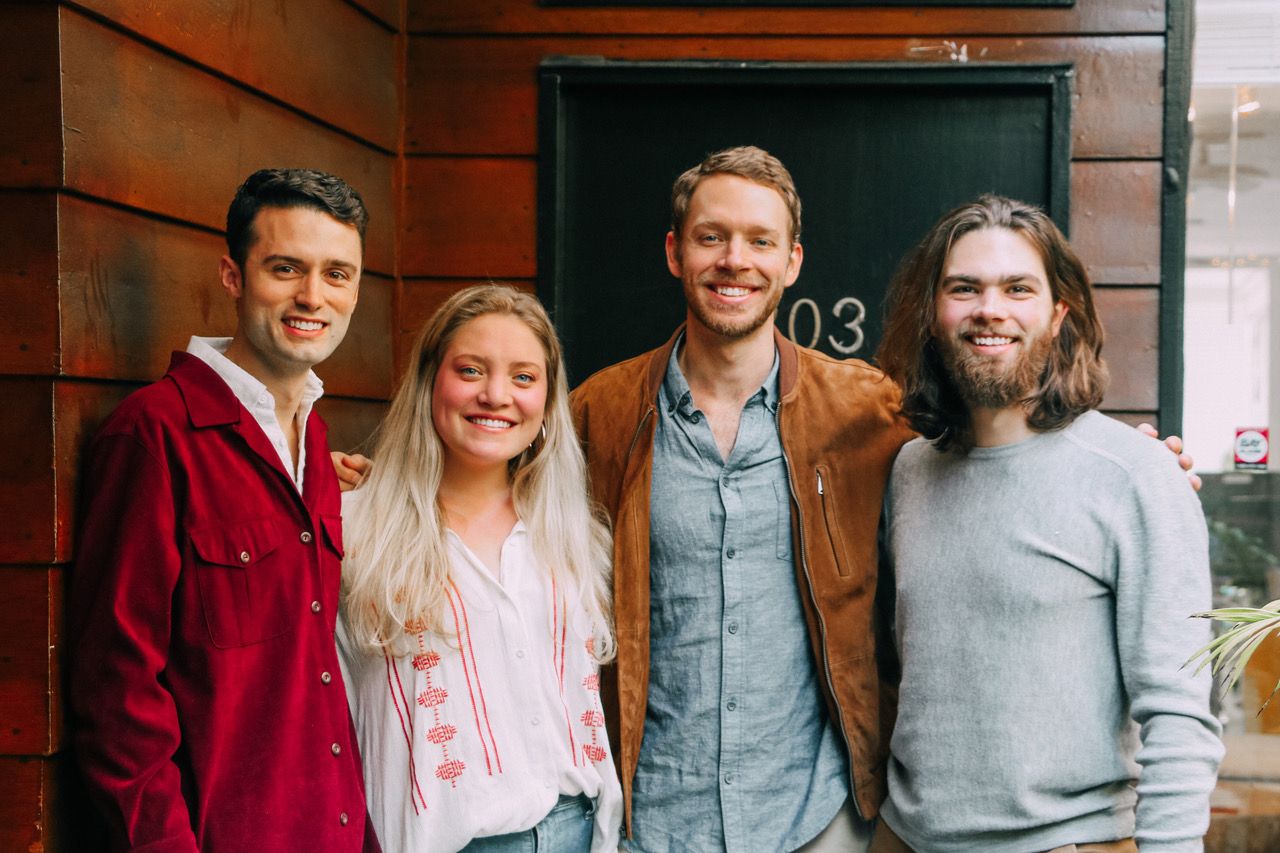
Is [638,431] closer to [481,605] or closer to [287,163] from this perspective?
[481,605]

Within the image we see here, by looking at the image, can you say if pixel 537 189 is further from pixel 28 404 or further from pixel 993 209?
pixel 28 404

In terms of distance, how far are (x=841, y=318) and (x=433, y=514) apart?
136cm

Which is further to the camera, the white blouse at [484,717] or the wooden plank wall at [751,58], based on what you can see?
the wooden plank wall at [751,58]

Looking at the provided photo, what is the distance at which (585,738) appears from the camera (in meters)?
1.91

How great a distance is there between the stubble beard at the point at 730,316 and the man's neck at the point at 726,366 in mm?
51

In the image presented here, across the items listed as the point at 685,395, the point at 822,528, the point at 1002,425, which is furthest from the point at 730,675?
the point at 1002,425

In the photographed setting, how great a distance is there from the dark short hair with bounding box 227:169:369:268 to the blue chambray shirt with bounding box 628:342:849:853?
32.9 inches

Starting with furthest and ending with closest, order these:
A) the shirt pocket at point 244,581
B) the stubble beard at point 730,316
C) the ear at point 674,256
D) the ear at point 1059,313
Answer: the ear at point 674,256, the stubble beard at point 730,316, the ear at point 1059,313, the shirt pocket at point 244,581

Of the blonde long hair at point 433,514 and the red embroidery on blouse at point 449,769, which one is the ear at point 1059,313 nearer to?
the blonde long hair at point 433,514

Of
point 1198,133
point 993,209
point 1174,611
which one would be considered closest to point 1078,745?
point 1174,611

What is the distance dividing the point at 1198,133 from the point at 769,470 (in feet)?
5.32

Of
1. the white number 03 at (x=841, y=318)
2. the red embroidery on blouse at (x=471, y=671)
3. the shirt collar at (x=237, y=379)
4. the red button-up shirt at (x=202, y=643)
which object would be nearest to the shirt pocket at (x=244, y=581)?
the red button-up shirt at (x=202, y=643)

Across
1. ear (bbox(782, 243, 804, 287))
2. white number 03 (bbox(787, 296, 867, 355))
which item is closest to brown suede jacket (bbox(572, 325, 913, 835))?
ear (bbox(782, 243, 804, 287))

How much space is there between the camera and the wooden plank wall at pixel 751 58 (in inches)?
108
